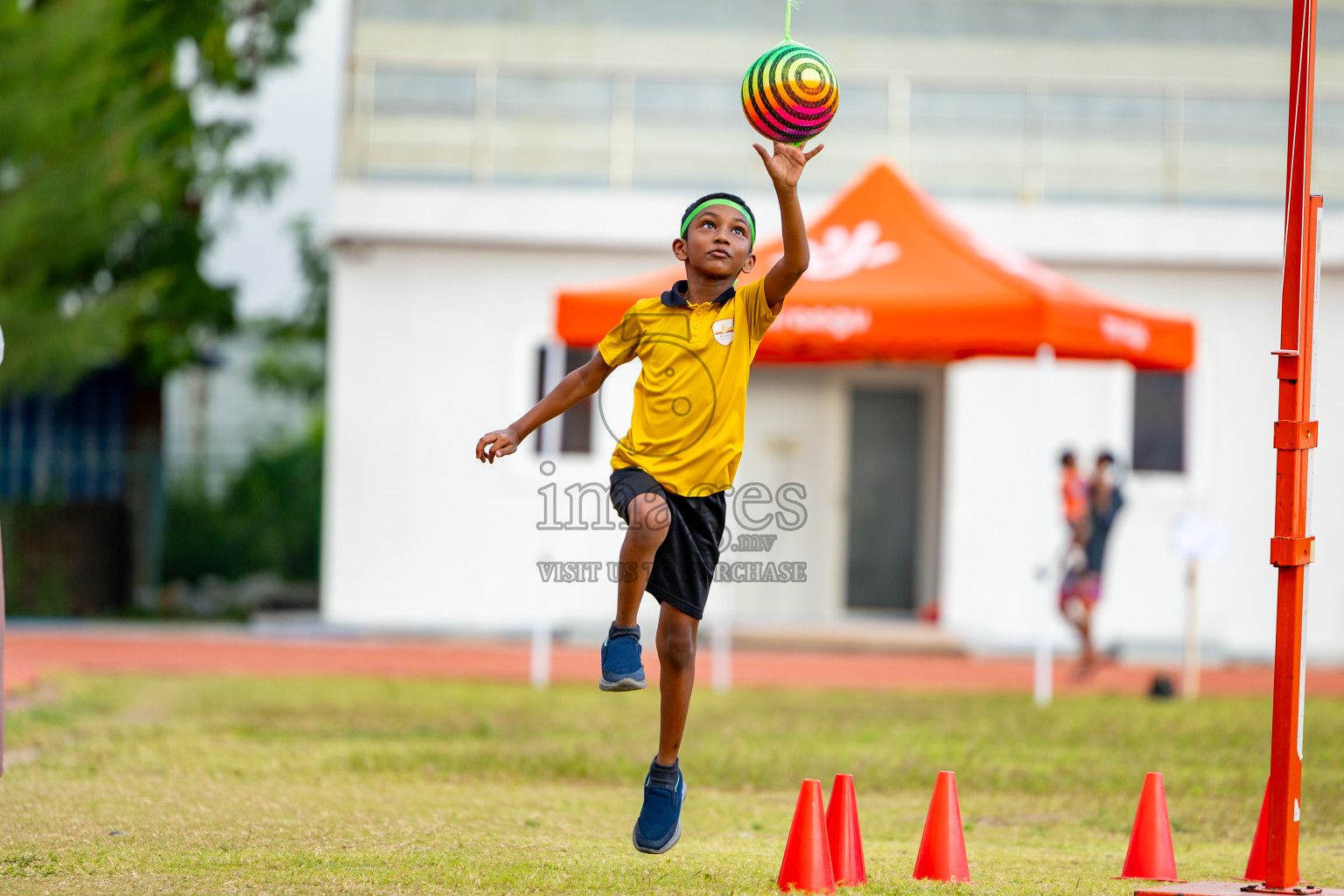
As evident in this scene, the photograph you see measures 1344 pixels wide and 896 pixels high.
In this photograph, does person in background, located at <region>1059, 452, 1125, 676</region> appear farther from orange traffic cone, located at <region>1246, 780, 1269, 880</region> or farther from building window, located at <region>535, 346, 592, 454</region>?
orange traffic cone, located at <region>1246, 780, 1269, 880</region>

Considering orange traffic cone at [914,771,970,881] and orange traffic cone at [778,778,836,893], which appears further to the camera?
orange traffic cone at [914,771,970,881]

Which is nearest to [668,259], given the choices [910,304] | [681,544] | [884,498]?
[884,498]

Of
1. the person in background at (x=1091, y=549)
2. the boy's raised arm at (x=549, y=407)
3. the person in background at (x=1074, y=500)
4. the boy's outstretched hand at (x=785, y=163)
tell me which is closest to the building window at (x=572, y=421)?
the person in background at (x=1074, y=500)

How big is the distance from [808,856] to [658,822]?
472 millimetres

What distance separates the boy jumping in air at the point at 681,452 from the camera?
16.5 feet

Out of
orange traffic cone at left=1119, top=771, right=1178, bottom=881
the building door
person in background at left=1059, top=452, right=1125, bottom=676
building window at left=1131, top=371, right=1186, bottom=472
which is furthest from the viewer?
the building door

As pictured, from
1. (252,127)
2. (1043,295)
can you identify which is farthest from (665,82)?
(252,127)

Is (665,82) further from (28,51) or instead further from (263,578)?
(263,578)

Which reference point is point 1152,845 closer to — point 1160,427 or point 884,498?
point 1160,427

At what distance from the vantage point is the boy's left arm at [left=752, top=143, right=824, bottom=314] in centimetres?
476

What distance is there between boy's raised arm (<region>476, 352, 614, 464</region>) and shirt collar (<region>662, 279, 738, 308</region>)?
28 cm

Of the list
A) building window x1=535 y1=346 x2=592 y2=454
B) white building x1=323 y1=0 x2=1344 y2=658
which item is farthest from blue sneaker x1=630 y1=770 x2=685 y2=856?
building window x1=535 y1=346 x2=592 y2=454

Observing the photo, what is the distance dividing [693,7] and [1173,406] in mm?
6361

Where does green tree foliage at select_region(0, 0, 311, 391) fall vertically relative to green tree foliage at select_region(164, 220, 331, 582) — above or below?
above
